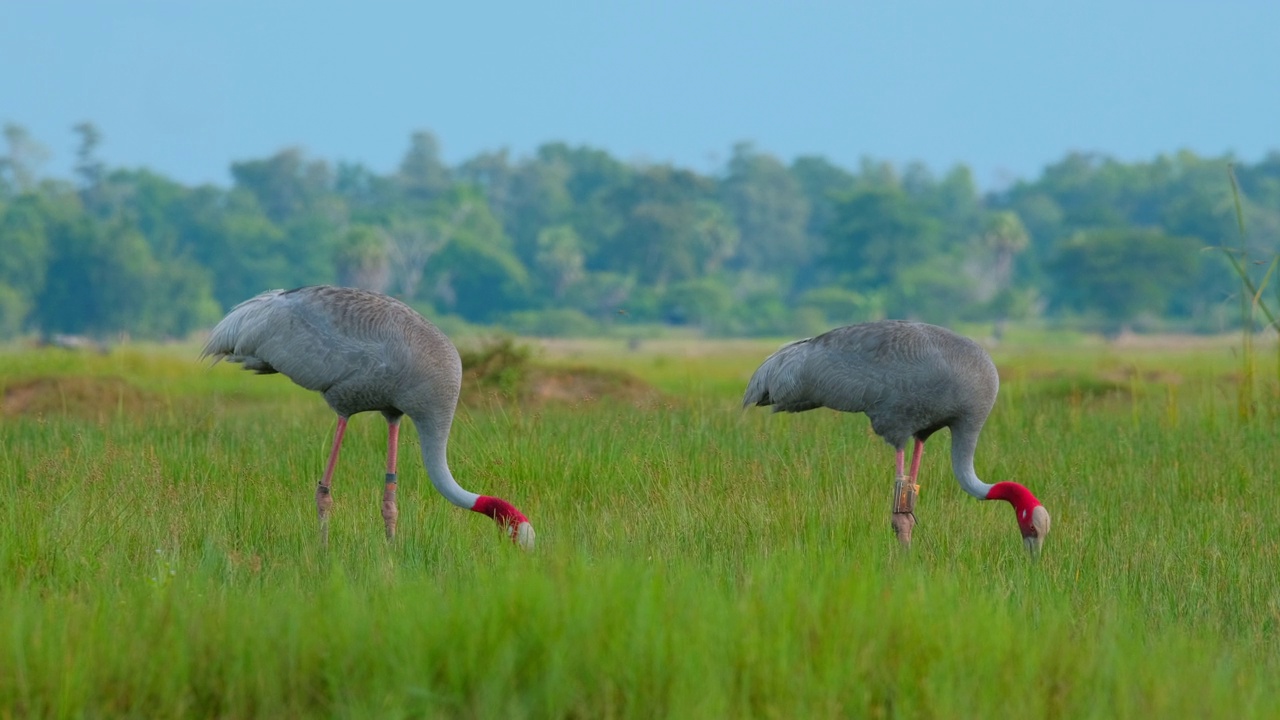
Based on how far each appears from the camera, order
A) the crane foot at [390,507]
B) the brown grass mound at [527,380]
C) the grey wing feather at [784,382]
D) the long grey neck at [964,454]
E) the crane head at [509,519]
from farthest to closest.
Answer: the brown grass mound at [527,380], the grey wing feather at [784,382], the long grey neck at [964,454], the crane foot at [390,507], the crane head at [509,519]

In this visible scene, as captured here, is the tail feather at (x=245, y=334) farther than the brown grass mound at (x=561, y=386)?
No

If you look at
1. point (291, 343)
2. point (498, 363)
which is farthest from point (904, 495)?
point (498, 363)

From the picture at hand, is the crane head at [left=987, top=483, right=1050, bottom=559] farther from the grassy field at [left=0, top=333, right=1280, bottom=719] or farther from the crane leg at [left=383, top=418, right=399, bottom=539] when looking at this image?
the crane leg at [left=383, top=418, right=399, bottom=539]

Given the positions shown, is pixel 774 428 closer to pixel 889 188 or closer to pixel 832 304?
pixel 832 304

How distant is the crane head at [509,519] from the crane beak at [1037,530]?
80.8 inches

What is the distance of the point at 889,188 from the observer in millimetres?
89250

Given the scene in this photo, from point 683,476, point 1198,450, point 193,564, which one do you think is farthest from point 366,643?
point 1198,450

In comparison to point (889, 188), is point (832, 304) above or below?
below

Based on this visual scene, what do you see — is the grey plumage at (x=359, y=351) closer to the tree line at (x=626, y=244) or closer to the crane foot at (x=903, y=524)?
the crane foot at (x=903, y=524)

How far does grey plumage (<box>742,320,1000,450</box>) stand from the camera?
23.2ft

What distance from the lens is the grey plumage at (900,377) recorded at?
7.07 metres

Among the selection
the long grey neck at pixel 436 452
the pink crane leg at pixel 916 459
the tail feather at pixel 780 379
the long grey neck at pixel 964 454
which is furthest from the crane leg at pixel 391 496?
the long grey neck at pixel 964 454

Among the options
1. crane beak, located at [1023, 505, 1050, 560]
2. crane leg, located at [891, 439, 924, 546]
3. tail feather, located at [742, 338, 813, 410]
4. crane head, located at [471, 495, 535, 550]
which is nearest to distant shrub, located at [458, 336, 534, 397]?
tail feather, located at [742, 338, 813, 410]

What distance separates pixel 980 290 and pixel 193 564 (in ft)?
267
